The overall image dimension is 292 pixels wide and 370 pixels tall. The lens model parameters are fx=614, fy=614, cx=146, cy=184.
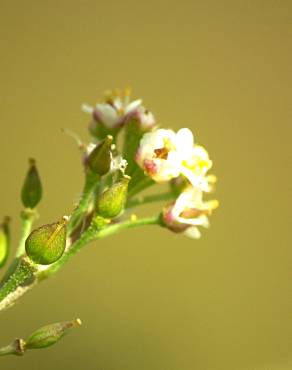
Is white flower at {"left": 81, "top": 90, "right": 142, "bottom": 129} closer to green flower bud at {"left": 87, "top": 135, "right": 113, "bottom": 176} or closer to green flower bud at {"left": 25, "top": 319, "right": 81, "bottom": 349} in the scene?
green flower bud at {"left": 87, "top": 135, "right": 113, "bottom": 176}

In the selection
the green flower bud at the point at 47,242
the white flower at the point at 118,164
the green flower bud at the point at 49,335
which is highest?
the white flower at the point at 118,164

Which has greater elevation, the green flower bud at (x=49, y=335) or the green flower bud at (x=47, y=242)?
the green flower bud at (x=47, y=242)

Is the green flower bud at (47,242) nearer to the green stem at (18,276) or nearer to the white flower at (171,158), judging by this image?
the green stem at (18,276)

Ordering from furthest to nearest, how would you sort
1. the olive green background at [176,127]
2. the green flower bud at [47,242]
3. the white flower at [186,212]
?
the olive green background at [176,127] < the white flower at [186,212] < the green flower bud at [47,242]

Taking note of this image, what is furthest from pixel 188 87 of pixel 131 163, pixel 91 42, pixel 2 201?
pixel 131 163

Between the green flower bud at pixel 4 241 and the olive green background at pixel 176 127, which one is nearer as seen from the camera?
the green flower bud at pixel 4 241

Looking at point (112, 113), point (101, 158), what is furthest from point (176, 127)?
point (101, 158)

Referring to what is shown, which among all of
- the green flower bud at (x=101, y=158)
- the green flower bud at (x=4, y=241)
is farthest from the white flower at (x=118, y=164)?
the green flower bud at (x=4, y=241)

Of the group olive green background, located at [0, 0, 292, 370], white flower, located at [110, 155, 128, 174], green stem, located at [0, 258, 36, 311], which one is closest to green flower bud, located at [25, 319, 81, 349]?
green stem, located at [0, 258, 36, 311]

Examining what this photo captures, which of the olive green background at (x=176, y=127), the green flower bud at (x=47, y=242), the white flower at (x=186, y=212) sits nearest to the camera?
the green flower bud at (x=47, y=242)
